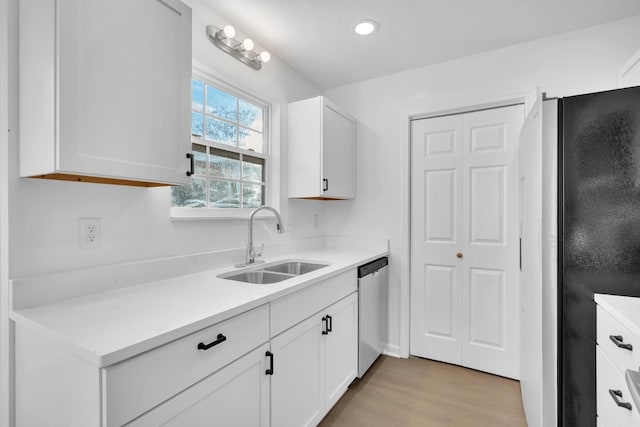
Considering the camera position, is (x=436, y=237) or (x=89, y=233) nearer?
(x=89, y=233)

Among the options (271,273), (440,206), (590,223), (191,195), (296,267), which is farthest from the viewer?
(440,206)

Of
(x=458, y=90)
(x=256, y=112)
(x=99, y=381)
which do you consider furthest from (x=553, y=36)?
(x=99, y=381)

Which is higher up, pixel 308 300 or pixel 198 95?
pixel 198 95

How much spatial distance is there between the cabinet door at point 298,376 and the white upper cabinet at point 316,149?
3.79 ft

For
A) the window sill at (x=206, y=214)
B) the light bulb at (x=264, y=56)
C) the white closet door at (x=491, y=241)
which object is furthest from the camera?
the white closet door at (x=491, y=241)

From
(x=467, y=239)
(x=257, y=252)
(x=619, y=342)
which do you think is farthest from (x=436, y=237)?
(x=619, y=342)

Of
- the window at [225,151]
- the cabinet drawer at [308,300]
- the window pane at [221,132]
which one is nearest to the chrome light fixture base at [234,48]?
the window at [225,151]

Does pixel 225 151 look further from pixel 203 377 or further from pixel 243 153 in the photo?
pixel 203 377

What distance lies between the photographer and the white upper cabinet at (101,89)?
3.37ft

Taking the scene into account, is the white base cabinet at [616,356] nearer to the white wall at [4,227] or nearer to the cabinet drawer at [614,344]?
the cabinet drawer at [614,344]

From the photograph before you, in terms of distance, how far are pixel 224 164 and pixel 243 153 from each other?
21 centimetres

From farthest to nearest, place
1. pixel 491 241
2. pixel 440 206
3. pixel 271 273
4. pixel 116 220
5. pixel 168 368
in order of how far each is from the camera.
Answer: pixel 440 206 → pixel 491 241 → pixel 271 273 → pixel 116 220 → pixel 168 368

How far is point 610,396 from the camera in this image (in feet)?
3.74

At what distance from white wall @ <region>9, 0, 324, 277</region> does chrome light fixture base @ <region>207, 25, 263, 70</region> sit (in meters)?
0.03
